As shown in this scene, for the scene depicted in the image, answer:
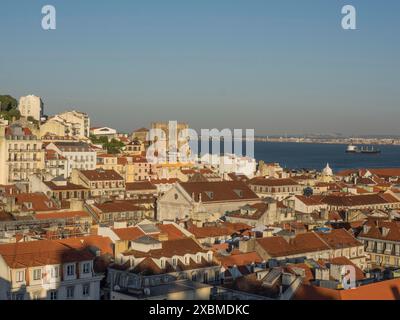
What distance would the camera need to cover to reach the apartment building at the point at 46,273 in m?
22.5

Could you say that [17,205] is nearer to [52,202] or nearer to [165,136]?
[52,202]

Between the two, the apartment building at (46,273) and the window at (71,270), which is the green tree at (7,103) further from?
the window at (71,270)

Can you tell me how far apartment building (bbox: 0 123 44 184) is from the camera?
66000 mm

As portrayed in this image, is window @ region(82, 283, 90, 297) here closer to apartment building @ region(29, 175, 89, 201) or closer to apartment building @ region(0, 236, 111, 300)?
apartment building @ region(0, 236, 111, 300)

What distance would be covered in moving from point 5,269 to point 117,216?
23672 mm

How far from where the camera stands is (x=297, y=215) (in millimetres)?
47344

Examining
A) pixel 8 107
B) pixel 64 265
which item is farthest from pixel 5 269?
pixel 8 107

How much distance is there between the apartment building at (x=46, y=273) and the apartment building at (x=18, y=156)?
141 feet

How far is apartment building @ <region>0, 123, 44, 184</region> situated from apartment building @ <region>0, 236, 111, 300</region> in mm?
43013
